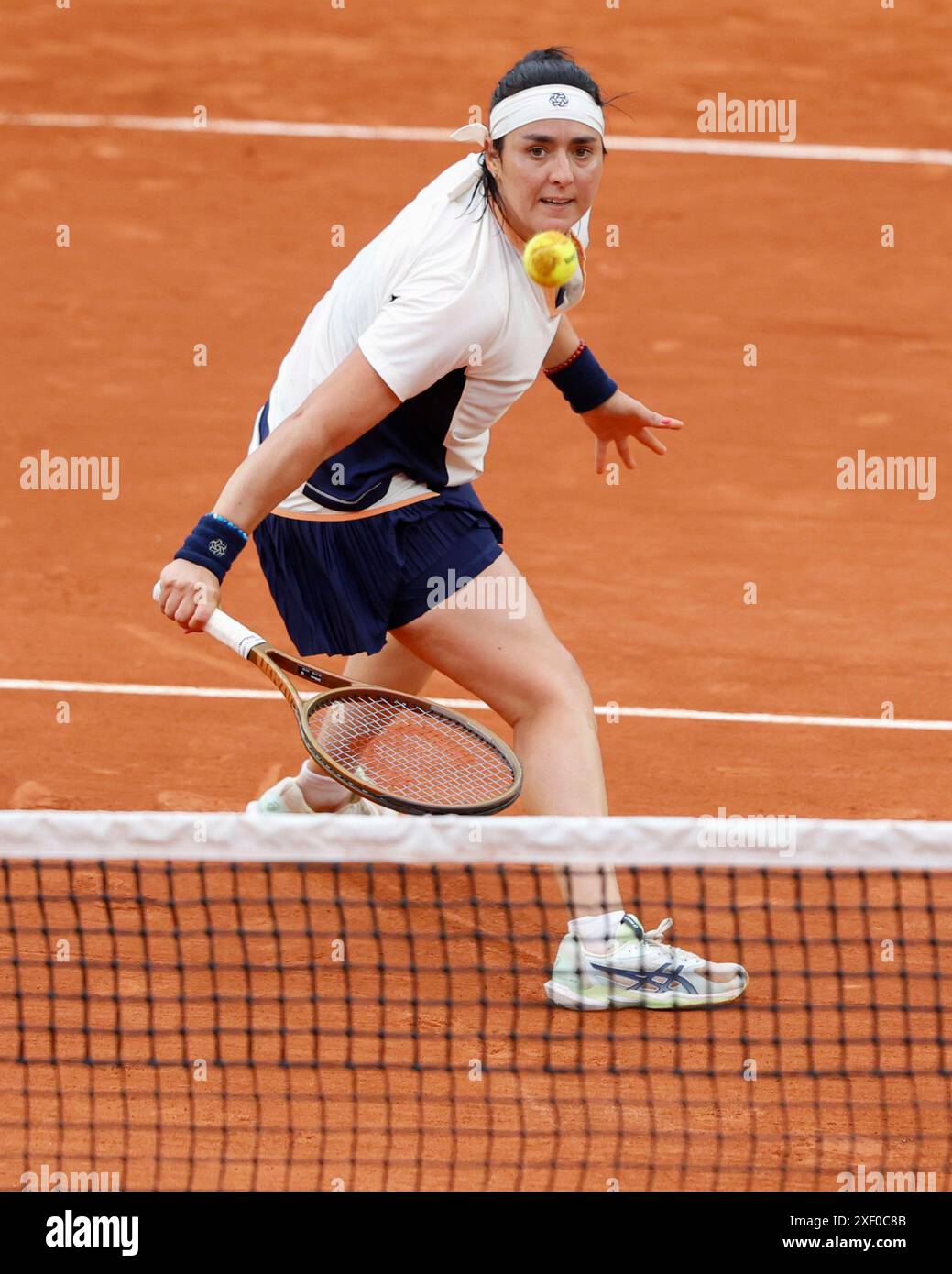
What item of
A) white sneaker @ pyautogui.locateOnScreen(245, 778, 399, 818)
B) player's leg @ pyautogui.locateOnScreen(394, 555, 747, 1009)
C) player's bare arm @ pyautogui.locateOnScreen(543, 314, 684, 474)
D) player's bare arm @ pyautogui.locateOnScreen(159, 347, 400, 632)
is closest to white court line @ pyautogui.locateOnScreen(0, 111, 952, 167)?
player's bare arm @ pyautogui.locateOnScreen(543, 314, 684, 474)

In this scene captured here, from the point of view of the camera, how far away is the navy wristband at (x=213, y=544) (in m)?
4.28

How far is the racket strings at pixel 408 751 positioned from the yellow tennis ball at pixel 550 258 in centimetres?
114

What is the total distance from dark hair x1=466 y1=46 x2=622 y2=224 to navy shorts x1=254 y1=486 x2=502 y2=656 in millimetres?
799

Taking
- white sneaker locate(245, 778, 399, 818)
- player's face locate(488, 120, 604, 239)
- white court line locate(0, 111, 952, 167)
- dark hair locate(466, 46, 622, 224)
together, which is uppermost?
white court line locate(0, 111, 952, 167)

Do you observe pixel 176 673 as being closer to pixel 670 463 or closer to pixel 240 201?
pixel 670 463

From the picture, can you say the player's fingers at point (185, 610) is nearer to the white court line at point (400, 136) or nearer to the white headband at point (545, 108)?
the white headband at point (545, 108)

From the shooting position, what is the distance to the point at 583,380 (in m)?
5.41

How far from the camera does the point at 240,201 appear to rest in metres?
11.2

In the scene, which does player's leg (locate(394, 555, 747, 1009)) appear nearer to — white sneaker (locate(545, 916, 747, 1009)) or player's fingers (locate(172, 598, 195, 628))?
white sneaker (locate(545, 916, 747, 1009))

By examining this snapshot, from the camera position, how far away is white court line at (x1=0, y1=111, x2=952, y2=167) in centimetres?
1166

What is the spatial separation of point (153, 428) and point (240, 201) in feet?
9.27

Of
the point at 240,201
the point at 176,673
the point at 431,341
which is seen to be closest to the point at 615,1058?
the point at 431,341

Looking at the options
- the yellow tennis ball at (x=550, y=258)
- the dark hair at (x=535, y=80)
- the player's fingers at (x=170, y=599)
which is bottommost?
the player's fingers at (x=170, y=599)

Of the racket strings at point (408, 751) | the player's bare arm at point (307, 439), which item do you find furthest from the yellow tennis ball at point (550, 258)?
the racket strings at point (408, 751)
